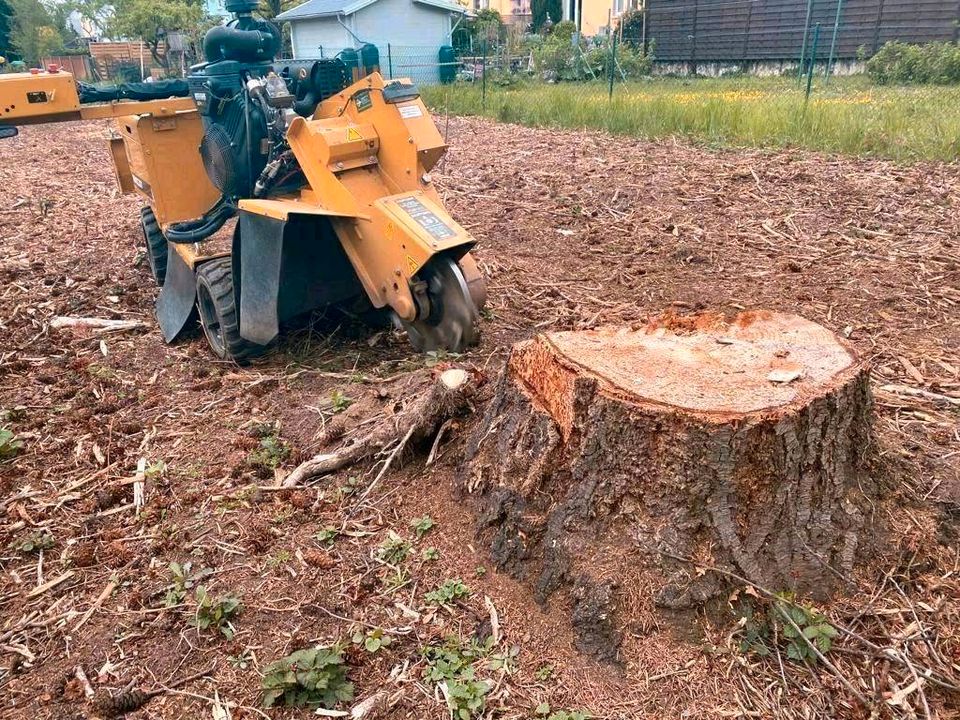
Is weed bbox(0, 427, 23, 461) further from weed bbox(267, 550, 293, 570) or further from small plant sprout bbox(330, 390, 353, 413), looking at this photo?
weed bbox(267, 550, 293, 570)

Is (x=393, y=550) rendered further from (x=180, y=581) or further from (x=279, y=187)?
(x=279, y=187)

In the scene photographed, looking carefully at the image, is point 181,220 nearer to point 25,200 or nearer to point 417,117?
point 417,117

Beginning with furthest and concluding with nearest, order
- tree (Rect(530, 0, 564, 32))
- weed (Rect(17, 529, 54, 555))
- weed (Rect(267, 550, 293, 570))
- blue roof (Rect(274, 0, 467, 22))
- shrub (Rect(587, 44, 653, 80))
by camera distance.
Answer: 1. tree (Rect(530, 0, 564, 32))
2. blue roof (Rect(274, 0, 467, 22))
3. shrub (Rect(587, 44, 653, 80))
4. weed (Rect(17, 529, 54, 555))
5. weed (Rect(267, 550, 293, 570))

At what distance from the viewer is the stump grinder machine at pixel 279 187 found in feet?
13.9

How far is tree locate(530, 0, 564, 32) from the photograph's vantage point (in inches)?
1427

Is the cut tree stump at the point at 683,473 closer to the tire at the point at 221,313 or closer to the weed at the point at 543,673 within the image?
the weed at the point at 543,673

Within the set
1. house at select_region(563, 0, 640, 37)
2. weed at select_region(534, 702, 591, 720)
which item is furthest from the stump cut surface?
house at select_region(563, 0, 640, 37)

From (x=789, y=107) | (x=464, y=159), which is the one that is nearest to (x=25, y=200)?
(x=464, y=159)

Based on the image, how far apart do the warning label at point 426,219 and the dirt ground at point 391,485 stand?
0.65 metres

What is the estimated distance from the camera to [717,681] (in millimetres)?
2266

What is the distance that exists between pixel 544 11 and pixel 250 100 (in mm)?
34913

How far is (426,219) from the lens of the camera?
164 inches

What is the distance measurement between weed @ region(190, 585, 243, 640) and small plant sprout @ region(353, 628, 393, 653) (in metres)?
0.42

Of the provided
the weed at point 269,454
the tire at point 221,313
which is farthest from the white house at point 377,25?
the weed at point 269,454
